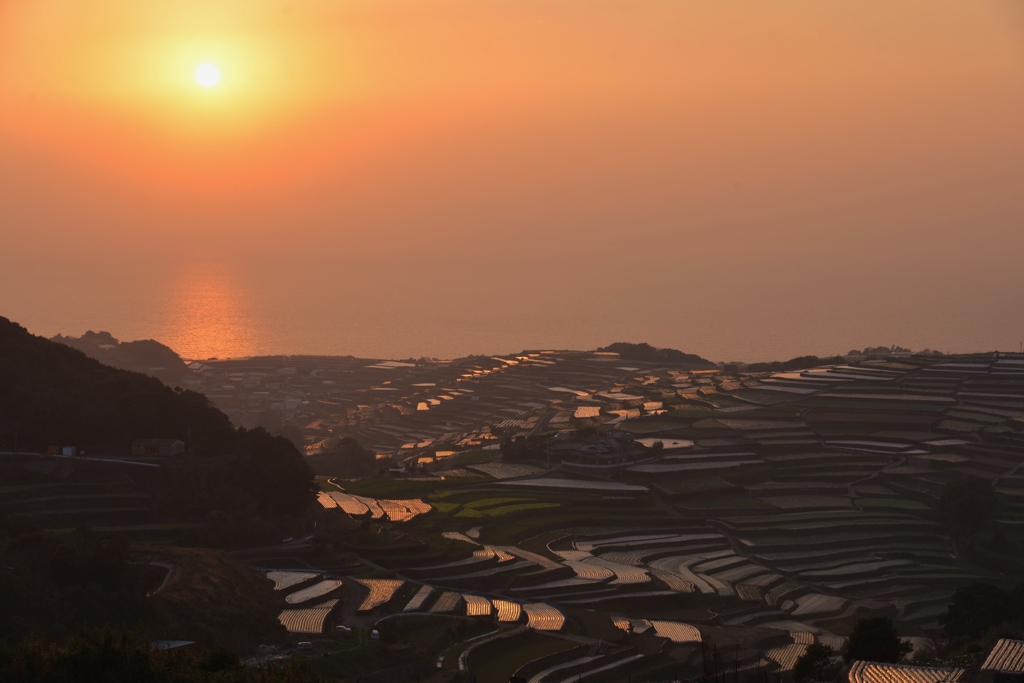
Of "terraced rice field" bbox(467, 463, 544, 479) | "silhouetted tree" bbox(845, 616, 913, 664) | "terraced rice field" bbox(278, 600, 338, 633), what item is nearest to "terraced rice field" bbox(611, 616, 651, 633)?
"silhouetted tree" bbox(845, 616, 913, 664)

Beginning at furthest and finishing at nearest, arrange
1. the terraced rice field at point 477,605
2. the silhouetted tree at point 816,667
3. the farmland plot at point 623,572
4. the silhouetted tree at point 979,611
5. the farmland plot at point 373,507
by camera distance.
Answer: the farmland plot at point 373,507
the farmland plot at point 623,572
the terraced rice field at point 477,605
the silhouetted tree at point 979,611
the silhouetted tree at point 816,667

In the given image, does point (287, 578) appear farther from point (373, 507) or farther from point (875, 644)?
point (875, 644)

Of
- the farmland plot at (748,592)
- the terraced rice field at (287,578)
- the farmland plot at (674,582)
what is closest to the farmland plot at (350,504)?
the terraced rice field at (287,578)

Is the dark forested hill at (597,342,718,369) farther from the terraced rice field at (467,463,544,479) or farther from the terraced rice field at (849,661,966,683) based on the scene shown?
the terraced rice field at (849,661,966,683)

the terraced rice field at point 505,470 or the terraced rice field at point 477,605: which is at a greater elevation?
the terraced rice field at point 505,470

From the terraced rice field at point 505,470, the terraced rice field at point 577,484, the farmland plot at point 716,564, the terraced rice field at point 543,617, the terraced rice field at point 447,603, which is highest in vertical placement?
the terraced rice field at point 505,470

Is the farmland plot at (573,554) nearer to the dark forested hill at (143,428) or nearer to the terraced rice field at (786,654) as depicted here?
the dark forested hill at (143,428)

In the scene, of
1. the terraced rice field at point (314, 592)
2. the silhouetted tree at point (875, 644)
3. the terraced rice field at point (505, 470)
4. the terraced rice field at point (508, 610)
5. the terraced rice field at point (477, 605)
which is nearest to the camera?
the silhouetted tree at point (875, 644)

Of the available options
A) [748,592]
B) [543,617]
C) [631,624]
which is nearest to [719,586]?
[748,592]
